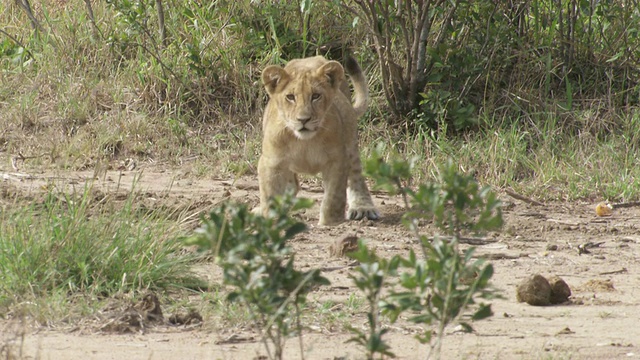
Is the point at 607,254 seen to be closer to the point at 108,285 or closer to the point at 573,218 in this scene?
the point at 573,218

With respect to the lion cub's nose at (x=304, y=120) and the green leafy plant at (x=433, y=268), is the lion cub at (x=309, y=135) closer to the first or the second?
the lion cub's nose at (x=304, y=120)

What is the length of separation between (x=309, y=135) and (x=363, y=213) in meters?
0.78

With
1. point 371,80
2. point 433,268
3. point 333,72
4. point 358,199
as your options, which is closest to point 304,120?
point 333,72

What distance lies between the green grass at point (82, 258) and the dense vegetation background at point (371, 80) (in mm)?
3140

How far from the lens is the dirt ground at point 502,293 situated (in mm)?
4164

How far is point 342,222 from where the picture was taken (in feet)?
22.9

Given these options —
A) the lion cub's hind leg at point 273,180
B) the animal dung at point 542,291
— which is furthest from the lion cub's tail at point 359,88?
the animal dung at point 542,291

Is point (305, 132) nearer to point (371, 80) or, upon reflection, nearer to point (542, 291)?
point (542, 291)

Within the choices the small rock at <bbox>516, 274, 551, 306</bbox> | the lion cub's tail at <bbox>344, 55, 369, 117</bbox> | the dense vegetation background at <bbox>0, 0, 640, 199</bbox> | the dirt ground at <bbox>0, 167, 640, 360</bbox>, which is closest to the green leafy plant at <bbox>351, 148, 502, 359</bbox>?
the dirt ground at <bbox>0, 167, 640, 360</bbox>

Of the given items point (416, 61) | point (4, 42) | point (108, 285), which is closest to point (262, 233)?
point (108, 285)

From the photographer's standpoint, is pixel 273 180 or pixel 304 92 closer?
pixel 304 92

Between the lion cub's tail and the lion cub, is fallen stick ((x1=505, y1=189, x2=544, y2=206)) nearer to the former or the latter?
the lion cub's tail

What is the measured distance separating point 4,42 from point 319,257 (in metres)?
5.29

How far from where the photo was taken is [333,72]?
266 inches
